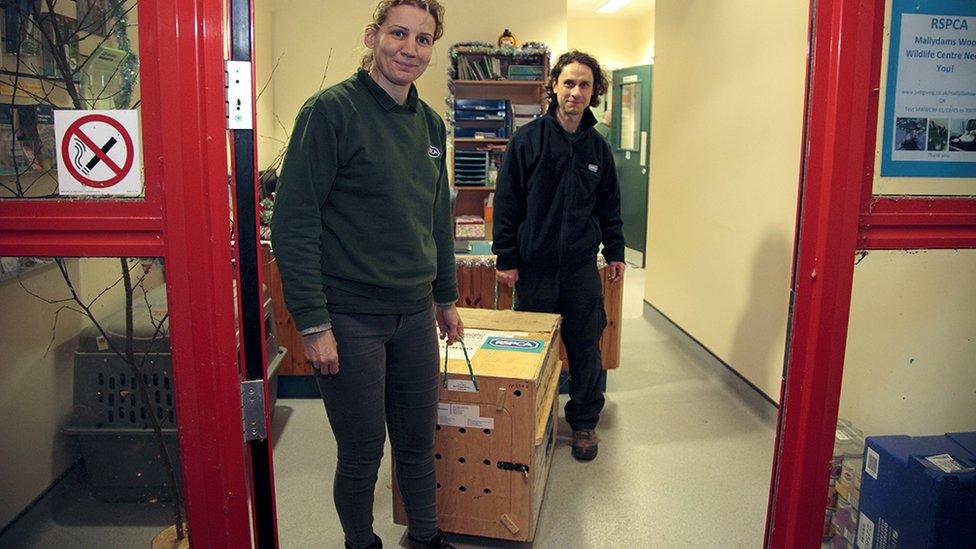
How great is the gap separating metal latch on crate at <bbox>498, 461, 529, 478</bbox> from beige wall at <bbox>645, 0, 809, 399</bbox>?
4.75ft

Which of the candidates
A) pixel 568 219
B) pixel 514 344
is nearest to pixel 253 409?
pixel 514 344

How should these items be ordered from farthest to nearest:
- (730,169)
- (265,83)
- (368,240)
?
(265,83) → (730,169) → (368,240)

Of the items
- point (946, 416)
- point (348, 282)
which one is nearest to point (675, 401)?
point (946, 416)

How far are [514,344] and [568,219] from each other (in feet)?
1.78

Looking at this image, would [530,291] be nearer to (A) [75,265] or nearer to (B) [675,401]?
(B) [675,401]

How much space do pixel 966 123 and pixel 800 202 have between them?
33 cm

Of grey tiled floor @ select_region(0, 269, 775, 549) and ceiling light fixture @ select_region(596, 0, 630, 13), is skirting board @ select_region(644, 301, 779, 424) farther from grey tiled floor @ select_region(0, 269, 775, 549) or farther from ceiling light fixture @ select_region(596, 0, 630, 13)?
ceiling light fixture @ select_region(596, 0, 630, 13)

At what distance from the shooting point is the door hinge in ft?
3.47

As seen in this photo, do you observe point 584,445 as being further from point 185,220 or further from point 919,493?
point 185,220

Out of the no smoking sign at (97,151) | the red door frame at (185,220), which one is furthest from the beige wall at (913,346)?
the no smoking sign at (97,151)

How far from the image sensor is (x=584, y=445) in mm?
2717

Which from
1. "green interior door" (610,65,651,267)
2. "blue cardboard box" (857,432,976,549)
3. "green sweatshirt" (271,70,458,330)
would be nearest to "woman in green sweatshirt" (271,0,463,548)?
"green sweatshirt" (271,70,458,330)

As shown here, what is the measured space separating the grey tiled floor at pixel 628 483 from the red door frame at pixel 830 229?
98 centimetres

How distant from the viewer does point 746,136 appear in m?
3.21
